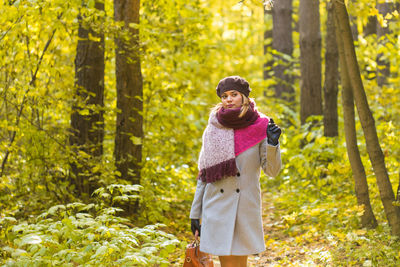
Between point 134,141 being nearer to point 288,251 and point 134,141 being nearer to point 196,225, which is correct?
point 288,251

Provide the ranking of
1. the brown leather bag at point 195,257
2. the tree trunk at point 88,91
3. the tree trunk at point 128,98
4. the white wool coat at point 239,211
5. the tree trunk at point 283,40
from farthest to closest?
the tree trunk at point 283,40 < the tree trunk at point 88,91 < the tree trunk at point 128,98 < the brown leather bag at point 195,257 < the white wool coat at point 239,211

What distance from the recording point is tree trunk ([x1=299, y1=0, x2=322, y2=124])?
11414 millimetres

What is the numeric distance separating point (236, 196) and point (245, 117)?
0.62 metres

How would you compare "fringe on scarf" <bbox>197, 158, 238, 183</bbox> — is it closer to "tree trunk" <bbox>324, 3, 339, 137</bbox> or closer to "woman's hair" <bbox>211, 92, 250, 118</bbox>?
"woman's hair" <bbox>211, 92, 250, 118</bbox>

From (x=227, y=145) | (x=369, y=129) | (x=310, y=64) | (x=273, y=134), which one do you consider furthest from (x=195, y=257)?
(x=310, y=64)

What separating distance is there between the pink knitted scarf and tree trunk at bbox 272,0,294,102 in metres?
11.2

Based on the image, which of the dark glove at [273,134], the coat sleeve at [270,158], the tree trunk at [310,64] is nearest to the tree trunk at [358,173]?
the coat sleeve at [270,158]

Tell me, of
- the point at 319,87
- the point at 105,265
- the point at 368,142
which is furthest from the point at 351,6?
the point at 319,87

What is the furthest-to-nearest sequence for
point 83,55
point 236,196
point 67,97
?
point 83,55 → point 67,97 → point 236,196

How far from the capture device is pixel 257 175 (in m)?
3.92

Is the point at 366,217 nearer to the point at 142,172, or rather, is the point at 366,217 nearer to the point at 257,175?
the point at 257,175

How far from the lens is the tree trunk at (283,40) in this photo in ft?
49.3

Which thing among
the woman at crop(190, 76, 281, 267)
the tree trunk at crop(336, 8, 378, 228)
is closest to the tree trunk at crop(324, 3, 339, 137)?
the tree trunk at crop(336, 8, 378, 228)

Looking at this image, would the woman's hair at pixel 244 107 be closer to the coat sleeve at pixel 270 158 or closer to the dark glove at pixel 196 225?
the coat sleeve at pixel 270 158
